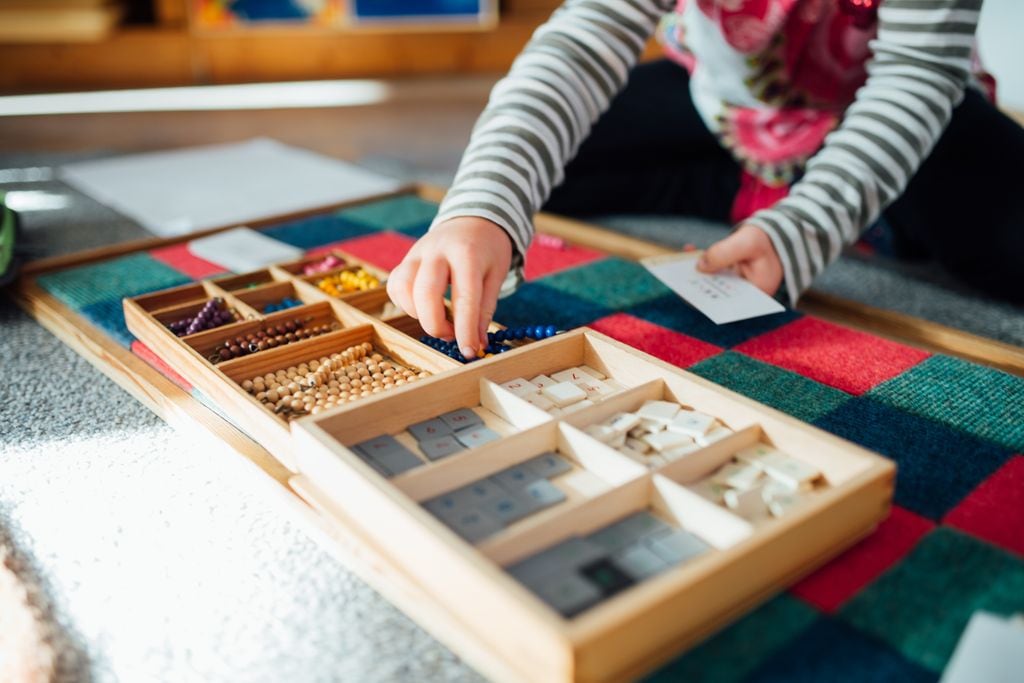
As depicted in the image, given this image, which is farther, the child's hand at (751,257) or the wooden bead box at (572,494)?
the child's hand at (751,257)

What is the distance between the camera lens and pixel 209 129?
8.09 feet

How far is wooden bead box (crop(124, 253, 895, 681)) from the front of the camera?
19.5 inches

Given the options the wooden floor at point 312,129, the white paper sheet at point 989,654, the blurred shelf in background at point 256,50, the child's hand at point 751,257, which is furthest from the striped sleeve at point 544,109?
the blurred shelf in background at point 256,50

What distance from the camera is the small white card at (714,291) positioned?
38.5 inches

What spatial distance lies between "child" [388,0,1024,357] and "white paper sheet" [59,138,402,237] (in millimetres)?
484

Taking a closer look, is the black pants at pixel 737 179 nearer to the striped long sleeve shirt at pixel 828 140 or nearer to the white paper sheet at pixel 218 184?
the striped long sleeve shirt at pixel 828 140

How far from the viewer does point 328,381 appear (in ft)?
2.78

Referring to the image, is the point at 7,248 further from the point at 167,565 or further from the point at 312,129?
the point at 312,129

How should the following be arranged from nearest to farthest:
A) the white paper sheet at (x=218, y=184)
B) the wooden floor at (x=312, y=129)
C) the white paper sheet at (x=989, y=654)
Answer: the white paper sheet at (x=989, y=654)
the white paper sheet at (x=218, y=184)
the wooden floor at (x=312, y=129)

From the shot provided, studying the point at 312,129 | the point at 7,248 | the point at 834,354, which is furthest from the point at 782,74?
the point at 312,129

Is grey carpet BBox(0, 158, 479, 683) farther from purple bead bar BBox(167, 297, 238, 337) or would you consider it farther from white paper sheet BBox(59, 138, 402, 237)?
white paper sheet BBox(59, 138, 402, 237)

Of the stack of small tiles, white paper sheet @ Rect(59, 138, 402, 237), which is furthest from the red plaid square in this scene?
white paper sheet @ Rect(59, 138, 402, 237)

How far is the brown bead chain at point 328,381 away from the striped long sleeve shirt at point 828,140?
0.54 feet

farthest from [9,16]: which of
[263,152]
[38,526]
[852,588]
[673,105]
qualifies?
[852,588]
